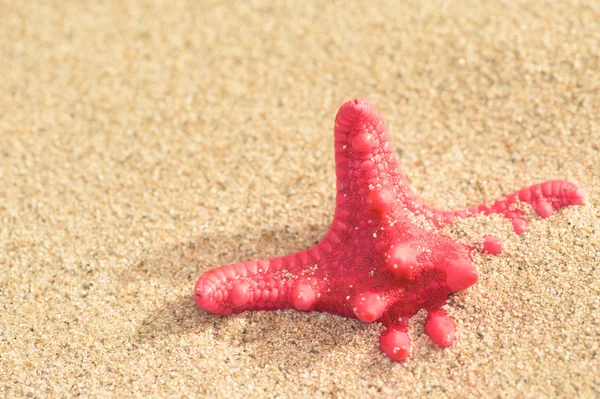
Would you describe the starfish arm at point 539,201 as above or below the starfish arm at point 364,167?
below

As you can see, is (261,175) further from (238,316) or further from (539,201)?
(539,201)

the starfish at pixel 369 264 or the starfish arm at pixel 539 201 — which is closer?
the starfish at pixel 369 264

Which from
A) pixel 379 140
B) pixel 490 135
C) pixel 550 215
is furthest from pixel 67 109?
pixel 550 215

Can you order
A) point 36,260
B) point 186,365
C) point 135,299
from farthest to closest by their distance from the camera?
point 36,260 → point 135,299 → point 186,365

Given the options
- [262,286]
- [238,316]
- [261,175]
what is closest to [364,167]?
[262,286]

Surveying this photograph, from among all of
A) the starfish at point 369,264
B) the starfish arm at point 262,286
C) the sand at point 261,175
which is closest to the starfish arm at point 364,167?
the starfish at point 369,264

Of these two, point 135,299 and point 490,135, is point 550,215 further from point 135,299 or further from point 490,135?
point 135,299

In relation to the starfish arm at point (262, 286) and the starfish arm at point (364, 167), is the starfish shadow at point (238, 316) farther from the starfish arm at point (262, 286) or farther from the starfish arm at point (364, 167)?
the starfish arm at point (364, 167)
